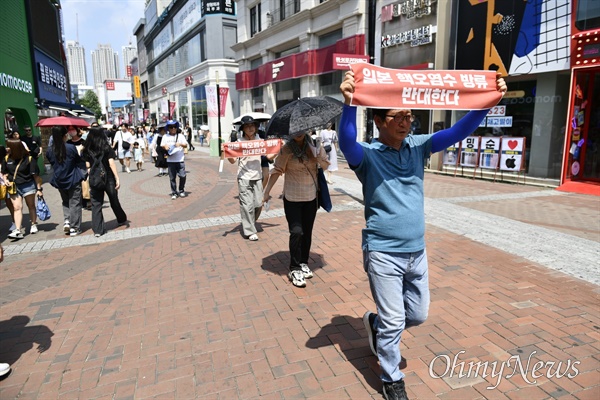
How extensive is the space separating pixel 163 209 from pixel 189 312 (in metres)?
5.61

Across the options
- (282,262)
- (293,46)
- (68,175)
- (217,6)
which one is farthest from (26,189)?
(217,6)

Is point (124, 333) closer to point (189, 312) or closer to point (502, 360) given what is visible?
point (189, 312)

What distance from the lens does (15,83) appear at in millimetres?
14250

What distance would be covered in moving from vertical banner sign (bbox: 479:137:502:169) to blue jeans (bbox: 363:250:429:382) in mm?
11454

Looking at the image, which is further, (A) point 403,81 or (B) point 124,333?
(B) point 124,333

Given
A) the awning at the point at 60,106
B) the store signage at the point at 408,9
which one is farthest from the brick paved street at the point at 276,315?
the awning at the point at 60,106

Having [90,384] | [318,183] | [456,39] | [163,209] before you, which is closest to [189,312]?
[90,384]

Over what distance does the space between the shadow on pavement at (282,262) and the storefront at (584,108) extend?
27.8ft

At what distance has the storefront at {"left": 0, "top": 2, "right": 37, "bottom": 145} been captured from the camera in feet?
43.6

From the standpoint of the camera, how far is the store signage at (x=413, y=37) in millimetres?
14497

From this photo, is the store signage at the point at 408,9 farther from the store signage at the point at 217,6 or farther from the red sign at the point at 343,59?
the store signage at the point at 217,6

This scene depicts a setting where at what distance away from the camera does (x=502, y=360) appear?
3168mm

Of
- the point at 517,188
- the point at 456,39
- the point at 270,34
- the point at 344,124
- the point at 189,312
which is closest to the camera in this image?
the point at 344,124

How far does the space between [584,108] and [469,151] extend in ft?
11.5
